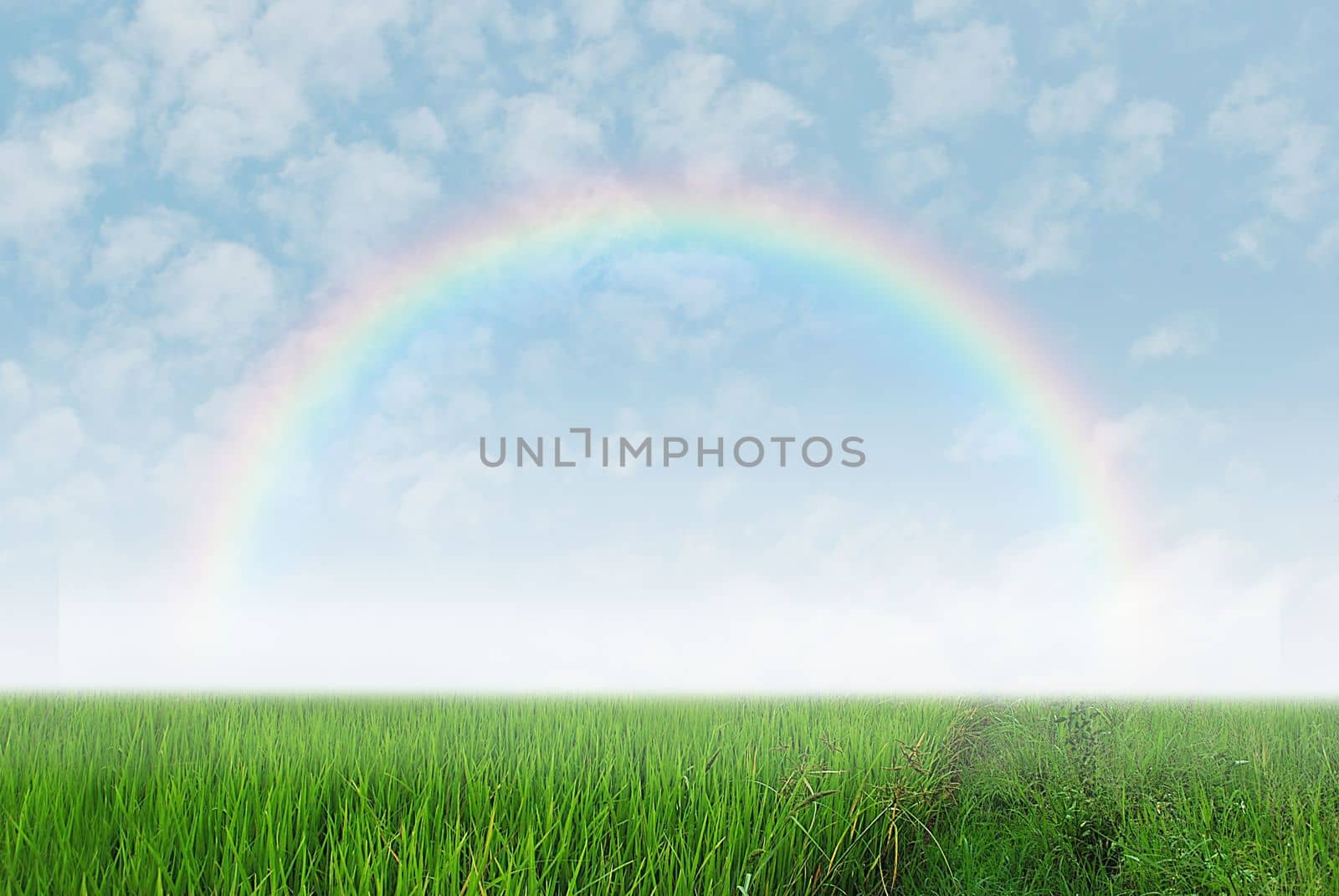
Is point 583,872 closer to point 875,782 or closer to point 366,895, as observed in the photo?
point 366,895

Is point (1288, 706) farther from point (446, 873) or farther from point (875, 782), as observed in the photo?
point (446, 873)

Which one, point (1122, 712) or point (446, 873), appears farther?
point (1122, 712)

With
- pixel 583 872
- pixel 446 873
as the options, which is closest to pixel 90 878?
pixel 446 873

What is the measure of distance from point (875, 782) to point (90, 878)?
3.57 m

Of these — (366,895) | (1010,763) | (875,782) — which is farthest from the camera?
(1010,763)

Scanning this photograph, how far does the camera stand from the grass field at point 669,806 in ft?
10.8

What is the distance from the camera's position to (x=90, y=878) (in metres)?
3.08

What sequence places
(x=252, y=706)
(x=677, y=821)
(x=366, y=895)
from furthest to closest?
(x=252, y=706) < (x=677, y=821) < (x=366, y=895)

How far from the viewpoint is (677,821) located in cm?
392

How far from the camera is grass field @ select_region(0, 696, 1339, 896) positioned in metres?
3.29

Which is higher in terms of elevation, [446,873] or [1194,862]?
[446,873]

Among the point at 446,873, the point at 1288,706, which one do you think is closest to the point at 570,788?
the point at 446,873

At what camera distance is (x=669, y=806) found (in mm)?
3895

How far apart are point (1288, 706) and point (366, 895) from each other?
414 inches
